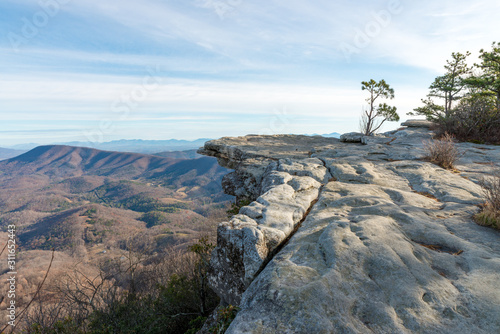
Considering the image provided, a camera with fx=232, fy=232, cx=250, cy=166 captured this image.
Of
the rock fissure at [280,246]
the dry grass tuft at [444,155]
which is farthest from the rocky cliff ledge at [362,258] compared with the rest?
the dry grass tuft at [444,155]

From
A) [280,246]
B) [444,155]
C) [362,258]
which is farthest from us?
[444,155]

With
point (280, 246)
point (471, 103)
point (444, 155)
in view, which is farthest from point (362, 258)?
point (471, 103)

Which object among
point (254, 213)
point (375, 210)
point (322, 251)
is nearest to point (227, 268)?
point (254, 213)

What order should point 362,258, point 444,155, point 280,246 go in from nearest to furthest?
point 362,258 < point 280,246 < point 444,155

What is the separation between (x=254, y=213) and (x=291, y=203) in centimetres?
117

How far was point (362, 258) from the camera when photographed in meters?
3.65

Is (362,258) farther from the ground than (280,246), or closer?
farther from the ground

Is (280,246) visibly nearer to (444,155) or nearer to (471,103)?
(444,155)

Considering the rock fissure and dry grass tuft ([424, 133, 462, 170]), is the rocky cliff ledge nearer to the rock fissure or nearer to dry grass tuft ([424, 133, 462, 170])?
the rock fissure

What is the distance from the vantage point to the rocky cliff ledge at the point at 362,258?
2.80 meters

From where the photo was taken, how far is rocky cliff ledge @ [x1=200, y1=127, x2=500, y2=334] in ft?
9.19

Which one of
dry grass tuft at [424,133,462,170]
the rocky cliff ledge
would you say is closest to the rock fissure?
the rocky cliff ledge

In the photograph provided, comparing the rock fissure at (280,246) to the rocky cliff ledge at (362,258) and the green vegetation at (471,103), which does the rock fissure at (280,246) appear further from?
the green vegetation at (471,103)

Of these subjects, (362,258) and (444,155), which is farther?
(444,155)
